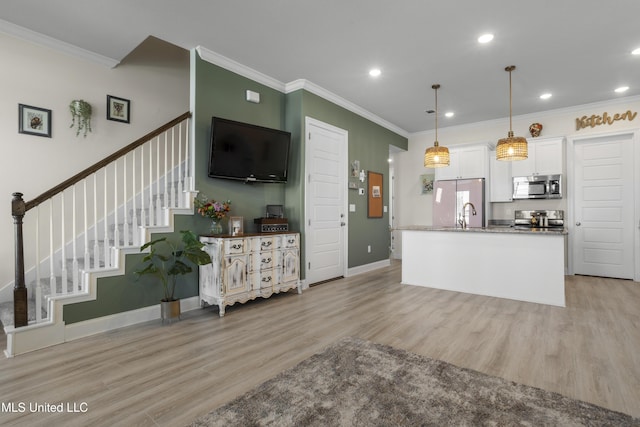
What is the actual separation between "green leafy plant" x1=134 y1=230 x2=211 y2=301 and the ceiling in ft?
7.00

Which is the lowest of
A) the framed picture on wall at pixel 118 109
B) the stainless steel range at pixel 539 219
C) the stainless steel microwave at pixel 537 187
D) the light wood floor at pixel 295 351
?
the light wood floor at pixel 295 351

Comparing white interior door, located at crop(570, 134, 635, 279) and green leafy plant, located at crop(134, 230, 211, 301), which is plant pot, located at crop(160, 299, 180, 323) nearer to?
green leafy plant, located at crop(134, 230, 211, 301)

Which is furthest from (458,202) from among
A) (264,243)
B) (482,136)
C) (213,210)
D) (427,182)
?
(213,210)

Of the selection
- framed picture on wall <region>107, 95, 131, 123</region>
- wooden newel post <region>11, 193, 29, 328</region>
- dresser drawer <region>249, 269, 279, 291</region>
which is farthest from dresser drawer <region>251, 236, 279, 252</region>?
framed picture on wall <region>107, 95, 131, 123</region>

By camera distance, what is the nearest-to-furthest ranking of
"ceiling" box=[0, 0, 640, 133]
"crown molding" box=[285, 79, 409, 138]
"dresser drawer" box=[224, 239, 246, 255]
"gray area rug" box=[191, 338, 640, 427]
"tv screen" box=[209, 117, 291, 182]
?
1. "gray area rug" box=[191, 338, 640, 427]
2. "ceiling" box=[0, 0, 640, 133]
3. "dresser drawer" box=[224, 239, 246, 255]
4. "tv screen" box=[209, 117, 291, 182]
5. "crown molding" box=[285, 79, 409, 138]

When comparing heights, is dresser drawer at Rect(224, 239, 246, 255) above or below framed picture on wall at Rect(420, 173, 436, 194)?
below

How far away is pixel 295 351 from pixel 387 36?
3.26 meters

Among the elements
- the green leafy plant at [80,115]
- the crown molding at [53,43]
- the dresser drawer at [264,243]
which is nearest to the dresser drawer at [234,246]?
the dresser drawer at [264,243]

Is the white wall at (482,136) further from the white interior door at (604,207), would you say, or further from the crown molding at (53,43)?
the crown molding at (53,43)

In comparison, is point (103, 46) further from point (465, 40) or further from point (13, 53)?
point (465, 40)

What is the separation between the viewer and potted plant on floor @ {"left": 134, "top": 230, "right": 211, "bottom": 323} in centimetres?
311

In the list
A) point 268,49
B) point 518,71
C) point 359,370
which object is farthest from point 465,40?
point 359,370

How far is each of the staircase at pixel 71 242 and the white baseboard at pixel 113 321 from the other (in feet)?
0.10

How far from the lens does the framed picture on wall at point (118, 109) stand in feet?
13.4
